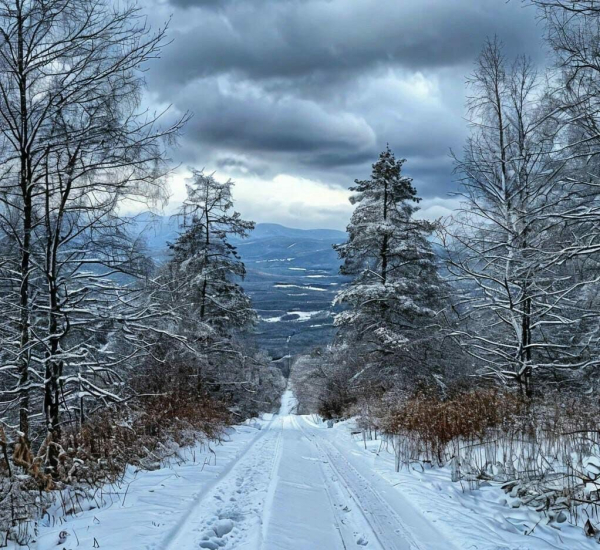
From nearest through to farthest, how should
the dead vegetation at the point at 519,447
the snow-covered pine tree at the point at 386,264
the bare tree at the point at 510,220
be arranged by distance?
the dead vegetation at the point at 519,447 < the bare tree at the point at 510,220 < the snow-covered pine tree at the point at 386,264

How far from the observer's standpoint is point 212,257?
19.0m

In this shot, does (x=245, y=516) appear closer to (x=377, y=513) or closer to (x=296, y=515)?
(x=296, y=515)

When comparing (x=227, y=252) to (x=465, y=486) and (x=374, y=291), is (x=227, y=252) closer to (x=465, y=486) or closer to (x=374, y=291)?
(x=374, y=291)

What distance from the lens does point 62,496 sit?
4.35 metres

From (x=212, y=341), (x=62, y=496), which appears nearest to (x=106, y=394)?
(x=62, y=496)

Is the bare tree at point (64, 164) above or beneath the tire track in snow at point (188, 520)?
above

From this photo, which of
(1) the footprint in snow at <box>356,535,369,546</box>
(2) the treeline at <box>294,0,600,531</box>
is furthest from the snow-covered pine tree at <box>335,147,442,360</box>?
(1) the footprint in snow at <box>356,535,369,546</box>

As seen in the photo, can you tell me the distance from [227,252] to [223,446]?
10.3 meters

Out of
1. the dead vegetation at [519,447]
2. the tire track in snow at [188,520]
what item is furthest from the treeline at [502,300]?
the tire track in snow at [188,520]

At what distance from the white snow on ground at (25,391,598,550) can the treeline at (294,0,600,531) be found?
1.85 ft

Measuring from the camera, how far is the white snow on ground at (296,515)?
376cm

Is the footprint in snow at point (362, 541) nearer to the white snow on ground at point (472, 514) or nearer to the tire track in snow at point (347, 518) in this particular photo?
the tire track in snow at point (347, 518)

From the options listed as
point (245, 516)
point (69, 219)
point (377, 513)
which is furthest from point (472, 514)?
point (69, 219)

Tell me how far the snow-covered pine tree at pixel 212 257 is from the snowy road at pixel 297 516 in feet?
38.6
